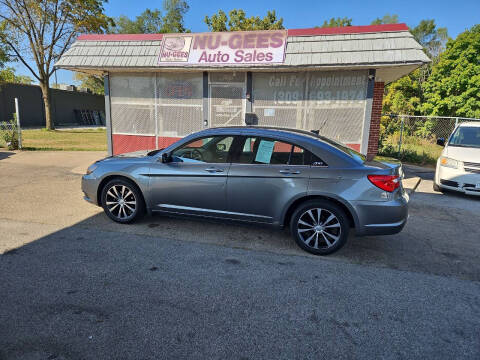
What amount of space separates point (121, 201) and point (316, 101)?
624 centimetres

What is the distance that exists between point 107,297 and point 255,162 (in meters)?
2.37

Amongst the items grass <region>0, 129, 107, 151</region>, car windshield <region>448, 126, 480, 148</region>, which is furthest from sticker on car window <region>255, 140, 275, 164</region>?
grass <region>0, 129, 107, 151</region>

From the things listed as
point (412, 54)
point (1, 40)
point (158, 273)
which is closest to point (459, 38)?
point (412, 54)

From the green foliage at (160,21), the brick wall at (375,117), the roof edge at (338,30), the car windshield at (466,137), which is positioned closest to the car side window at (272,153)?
the brick wall at (375,117)

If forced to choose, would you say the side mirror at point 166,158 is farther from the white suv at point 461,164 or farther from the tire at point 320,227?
the white suv at point 461,164

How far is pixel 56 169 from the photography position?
9.33 m

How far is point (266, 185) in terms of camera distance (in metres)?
4.22

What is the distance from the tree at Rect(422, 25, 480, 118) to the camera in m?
21.9

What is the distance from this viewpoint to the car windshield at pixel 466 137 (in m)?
8.08

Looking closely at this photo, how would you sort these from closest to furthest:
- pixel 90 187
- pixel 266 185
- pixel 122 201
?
1. pixel 266 185
2. pixel 122 201
3. pixel 90 187

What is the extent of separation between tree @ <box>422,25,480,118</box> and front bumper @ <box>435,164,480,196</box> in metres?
18.2

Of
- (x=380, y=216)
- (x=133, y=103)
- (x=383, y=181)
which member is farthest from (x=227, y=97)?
(x=380, y=216)

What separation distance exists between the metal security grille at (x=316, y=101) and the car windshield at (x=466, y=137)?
2320mm

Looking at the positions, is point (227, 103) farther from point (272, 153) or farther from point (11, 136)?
point (11, 136)
